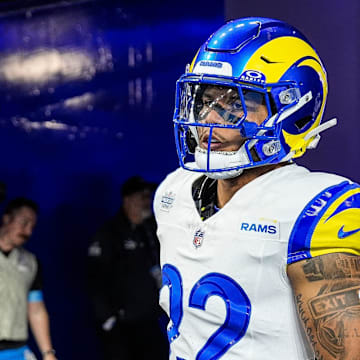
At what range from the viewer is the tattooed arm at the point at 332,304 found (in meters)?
1.56

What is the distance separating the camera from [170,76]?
3.95 meters

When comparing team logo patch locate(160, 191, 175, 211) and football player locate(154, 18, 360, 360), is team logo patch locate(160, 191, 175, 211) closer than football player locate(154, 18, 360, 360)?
No

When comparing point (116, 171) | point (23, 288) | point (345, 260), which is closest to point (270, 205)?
point (345, 260)

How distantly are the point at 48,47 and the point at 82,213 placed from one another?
87cm

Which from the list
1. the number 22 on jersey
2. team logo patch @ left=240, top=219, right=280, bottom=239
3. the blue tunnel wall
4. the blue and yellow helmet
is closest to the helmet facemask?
the blue and yellow helmet

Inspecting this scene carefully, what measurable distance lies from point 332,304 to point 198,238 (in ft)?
1.12

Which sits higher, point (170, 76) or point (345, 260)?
point (170, 76)

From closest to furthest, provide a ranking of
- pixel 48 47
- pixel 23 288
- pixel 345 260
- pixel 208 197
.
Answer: pixel 345 260 → pixel 208 197 → pixel 23 288 → pixel 48 47

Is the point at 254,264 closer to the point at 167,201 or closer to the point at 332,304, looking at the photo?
the point at 332,304

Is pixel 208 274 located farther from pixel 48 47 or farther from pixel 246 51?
pixel 48 47

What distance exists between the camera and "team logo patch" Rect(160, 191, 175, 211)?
192 cm

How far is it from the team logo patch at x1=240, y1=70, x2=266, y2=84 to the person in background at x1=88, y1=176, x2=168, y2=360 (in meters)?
2.31

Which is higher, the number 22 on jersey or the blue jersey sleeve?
the blue jersey sleeve

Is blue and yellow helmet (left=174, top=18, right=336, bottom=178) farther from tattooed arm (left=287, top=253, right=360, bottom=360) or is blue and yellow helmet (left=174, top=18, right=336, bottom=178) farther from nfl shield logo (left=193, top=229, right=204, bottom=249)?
tattooed arm (left=287, top=253, right=360, bottom=360)
